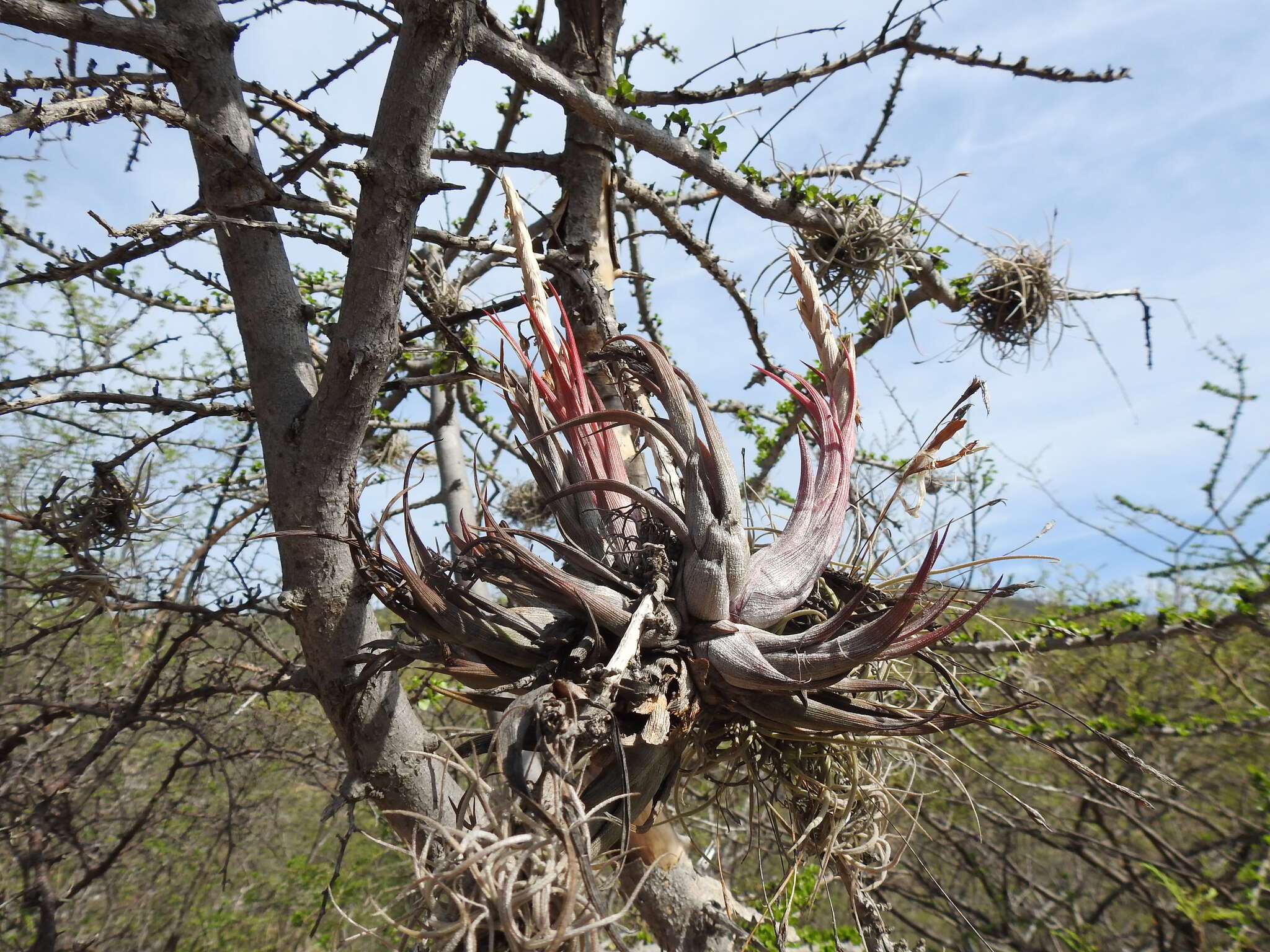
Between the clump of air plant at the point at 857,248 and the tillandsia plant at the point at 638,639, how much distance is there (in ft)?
2.58

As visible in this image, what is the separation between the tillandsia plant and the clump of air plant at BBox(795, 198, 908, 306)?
787 millimetres

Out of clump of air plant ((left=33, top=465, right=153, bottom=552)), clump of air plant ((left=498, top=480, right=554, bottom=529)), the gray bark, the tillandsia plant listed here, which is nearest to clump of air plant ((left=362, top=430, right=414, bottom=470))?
clump of air plant ((left=498, top=480, right=554, bottom=529))

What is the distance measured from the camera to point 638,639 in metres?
1.17

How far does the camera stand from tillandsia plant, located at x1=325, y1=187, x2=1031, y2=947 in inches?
38.4

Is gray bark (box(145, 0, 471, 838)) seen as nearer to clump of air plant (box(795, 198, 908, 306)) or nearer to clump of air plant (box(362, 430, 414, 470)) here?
clump of air plant (box(795, 198, 908, 306))

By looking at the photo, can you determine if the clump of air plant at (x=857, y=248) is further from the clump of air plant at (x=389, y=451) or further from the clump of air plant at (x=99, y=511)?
the clump of air plant at (x=389, y=451)

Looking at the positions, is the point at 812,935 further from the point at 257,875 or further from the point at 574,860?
the point at 257,875

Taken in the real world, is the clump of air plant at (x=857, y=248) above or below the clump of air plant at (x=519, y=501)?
above

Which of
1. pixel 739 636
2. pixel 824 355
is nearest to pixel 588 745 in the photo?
pixel 739 636

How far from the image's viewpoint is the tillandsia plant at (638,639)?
976 millimetres

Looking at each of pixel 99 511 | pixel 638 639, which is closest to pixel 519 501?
pixel 99 511

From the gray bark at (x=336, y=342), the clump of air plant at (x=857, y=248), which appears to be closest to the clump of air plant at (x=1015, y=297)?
the clump of air plant at (x=857, y=248)

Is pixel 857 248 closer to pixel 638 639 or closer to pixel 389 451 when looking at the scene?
pixel 638 639

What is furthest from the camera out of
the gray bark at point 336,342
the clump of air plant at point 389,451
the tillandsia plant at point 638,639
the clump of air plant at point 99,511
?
the clump of air plant at point 389,451
